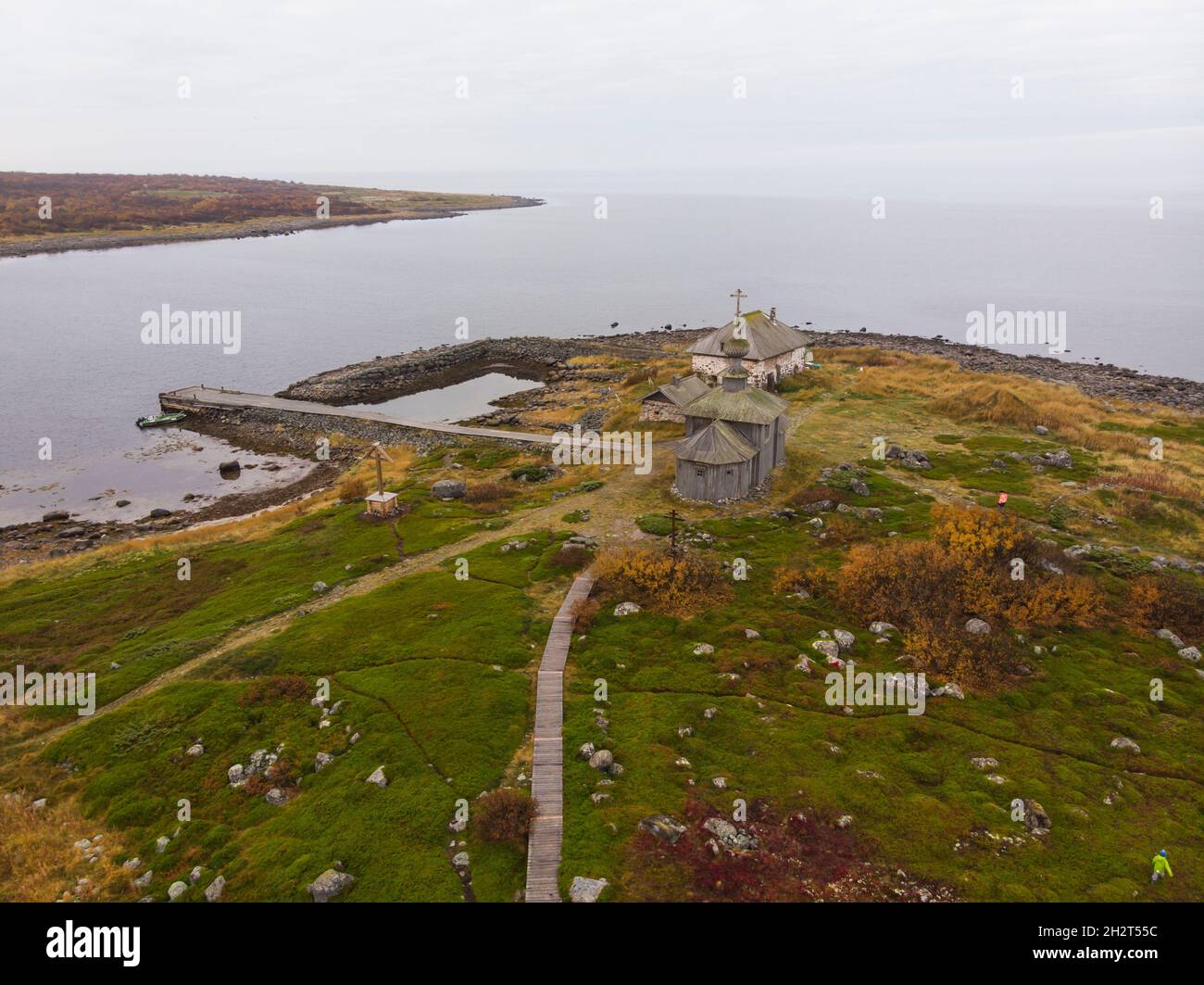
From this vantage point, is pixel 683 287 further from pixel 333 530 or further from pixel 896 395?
pixel 333 530

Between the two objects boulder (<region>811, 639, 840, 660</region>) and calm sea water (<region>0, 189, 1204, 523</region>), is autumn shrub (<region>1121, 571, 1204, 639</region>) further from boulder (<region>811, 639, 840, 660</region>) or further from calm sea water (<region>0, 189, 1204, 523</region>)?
calm sea water (<region>0, 189, 1204, 523</region>)

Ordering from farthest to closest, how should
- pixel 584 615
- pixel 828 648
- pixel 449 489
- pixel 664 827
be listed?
pixel 449 489 < pixel 584 615 < pixel 828 648 < pixel 664 827

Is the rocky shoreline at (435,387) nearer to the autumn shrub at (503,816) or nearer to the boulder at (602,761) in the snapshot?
the autumn shrub at (503,816)

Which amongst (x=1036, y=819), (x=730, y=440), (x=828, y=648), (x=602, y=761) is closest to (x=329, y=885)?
(x=602, y=761)

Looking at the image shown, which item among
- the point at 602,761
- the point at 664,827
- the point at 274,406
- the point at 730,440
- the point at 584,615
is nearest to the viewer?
the point at 664,827

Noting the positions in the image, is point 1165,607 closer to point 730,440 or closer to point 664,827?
point 730,440

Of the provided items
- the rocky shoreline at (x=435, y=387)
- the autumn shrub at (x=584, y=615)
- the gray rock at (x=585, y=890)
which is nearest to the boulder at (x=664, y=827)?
the gray rock at (x=585, y=890)
